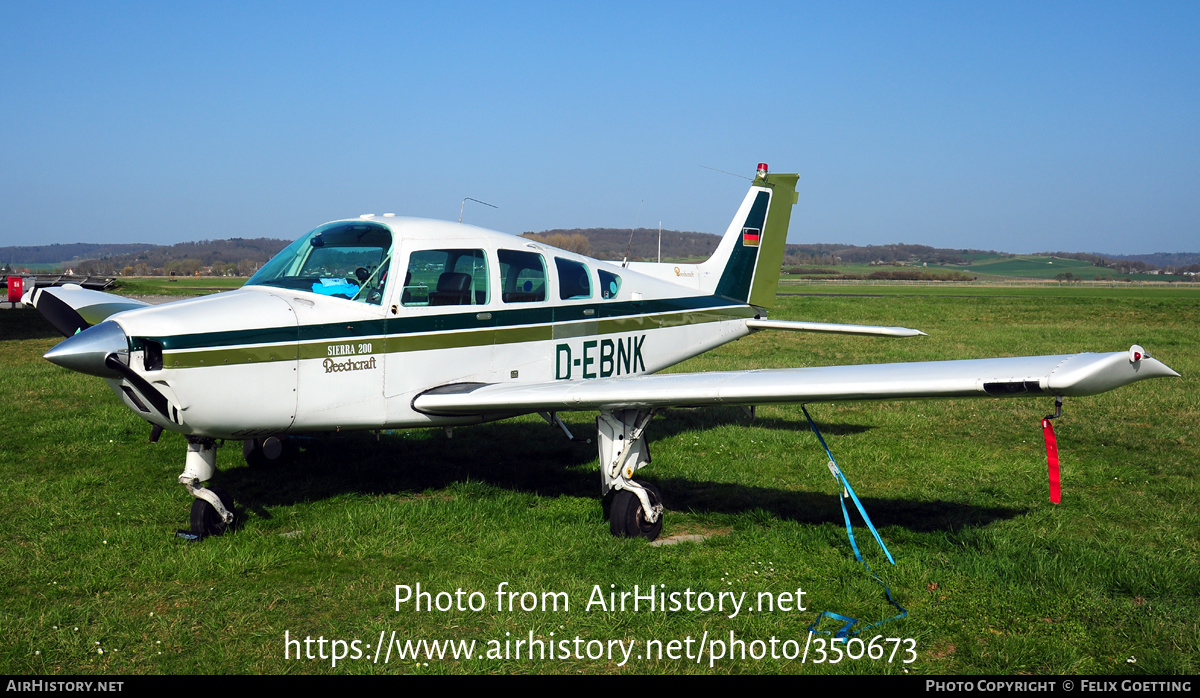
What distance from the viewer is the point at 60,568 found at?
5422 mm

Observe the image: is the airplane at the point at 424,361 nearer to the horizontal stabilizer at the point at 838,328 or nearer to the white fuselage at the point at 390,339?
the white fuselage at the point at 390,339

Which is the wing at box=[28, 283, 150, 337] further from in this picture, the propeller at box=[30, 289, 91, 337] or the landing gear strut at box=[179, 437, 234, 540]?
the landing gear strut at box=[179, 437, 234, 540]

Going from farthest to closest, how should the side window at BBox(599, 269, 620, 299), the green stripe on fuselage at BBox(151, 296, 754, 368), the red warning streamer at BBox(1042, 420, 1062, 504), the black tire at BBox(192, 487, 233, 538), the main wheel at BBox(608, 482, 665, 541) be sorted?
the side window at BBox(599, 269, 620, 299) → the main wheel at BBox(608, 482, 665, 541) → the black tire at BBox(192, 487, 233, 538) → the green stripe on fuselage at BBox(151, 296, 754, 368) → the red warning streamer at BBox(1042, 420, 1062, 504)

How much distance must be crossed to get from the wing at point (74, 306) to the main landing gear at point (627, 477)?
5.02m

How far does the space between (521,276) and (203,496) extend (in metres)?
3.20

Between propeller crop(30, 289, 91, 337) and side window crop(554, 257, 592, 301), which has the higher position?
side window crop(554, 257, 592, 301)

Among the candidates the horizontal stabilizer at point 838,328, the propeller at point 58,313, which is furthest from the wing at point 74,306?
the horizontal stabilizer at point 838,328

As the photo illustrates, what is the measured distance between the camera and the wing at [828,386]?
4.53 meters

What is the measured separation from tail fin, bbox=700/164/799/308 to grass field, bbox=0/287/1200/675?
6.01ft

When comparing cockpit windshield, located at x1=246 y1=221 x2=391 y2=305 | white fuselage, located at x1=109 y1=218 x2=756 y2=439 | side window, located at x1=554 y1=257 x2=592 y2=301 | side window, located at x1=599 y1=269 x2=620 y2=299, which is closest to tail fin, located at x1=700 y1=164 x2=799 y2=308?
white fuselage, located at x1=109 y1=218 x2=756 y2=439

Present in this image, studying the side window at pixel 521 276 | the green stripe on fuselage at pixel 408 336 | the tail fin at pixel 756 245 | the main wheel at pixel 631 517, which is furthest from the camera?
the tail fin at pixel 756 245

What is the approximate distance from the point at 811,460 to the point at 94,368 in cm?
667

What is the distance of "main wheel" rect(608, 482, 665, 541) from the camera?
20.4 ft

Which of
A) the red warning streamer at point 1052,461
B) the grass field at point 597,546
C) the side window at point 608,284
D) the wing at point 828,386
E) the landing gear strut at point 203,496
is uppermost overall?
the side window at point 608,284
